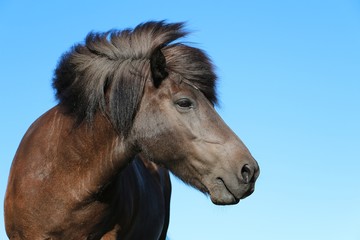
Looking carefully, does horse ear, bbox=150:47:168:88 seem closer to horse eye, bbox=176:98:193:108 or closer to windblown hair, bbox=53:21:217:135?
windblown hair, bbox=53:21:217:135

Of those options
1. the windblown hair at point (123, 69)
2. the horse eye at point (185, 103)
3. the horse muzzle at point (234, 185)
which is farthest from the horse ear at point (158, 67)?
the horse muzzle at point (234, 185)

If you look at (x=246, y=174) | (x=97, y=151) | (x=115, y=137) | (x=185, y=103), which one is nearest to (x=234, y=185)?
(x=246, y=174)

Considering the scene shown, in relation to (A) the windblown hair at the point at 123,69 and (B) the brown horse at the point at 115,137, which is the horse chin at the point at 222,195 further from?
(A) the windblown hair at the point at 123,69

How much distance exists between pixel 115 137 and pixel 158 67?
75 centimetres

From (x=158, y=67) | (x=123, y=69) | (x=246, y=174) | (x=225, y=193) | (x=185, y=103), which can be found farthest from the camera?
(x=123, y=69)

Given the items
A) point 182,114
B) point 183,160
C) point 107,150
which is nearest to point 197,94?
point 182,114

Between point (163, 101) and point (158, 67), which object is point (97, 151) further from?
point (158, 67)

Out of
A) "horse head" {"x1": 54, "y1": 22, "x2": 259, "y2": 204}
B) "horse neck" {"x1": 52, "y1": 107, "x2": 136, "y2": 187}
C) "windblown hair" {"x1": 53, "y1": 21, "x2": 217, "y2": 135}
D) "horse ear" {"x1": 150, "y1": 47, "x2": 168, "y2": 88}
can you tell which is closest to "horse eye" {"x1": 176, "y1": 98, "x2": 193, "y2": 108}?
"horse head" {"x1": 54, "y1": 22, "x2": 259, "y2": 204}

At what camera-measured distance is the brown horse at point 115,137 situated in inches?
211

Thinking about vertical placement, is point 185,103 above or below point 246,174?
above

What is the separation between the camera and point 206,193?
5.44 m

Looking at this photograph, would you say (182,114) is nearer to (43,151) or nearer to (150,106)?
(150,106)

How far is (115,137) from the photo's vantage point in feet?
18.9

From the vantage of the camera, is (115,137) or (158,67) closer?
(158,67)
